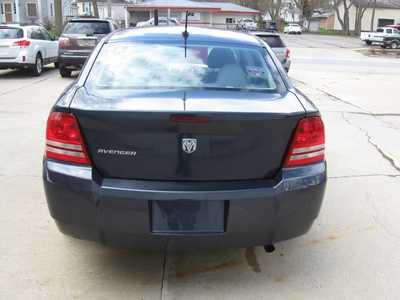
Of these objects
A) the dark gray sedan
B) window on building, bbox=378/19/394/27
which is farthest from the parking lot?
window on building, bbox=378/19/394/27

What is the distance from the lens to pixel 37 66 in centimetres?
1455

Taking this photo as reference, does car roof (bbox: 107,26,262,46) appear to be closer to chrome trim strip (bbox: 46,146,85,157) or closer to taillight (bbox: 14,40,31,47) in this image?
chrome trim strip (bbox: 46,146,85,157)

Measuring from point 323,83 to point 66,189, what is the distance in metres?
13.5

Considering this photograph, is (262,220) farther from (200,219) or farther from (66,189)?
(66,189)

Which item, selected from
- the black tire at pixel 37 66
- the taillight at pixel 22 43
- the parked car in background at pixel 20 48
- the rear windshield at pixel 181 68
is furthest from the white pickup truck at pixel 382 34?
the rear windshield at pixel 181 68

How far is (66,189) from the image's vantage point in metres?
2.83

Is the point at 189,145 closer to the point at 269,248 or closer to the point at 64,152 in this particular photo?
the point at 64,152

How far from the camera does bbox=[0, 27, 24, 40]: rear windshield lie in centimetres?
1379

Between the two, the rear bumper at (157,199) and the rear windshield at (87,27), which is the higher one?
the rear windshield at (87,27)

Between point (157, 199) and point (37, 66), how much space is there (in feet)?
42.6

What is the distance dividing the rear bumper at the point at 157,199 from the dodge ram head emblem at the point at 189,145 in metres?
0.20

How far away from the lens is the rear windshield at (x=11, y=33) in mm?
13789

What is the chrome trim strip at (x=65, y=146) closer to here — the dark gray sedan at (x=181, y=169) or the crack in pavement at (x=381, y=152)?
the dark gray sedan at (x=181, y=169)

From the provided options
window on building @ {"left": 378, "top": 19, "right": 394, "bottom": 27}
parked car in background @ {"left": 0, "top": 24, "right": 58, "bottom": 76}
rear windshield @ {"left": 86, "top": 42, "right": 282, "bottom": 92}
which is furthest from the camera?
window on building @ {"left": 378, "top": 19, "right": 394, "bottom": 27}
